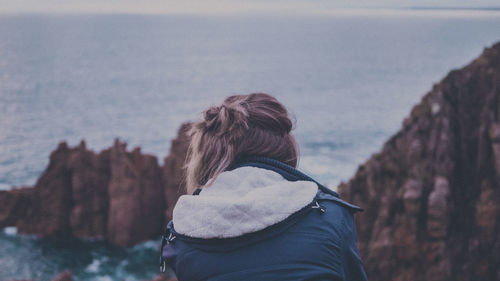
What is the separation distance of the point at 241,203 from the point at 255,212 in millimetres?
101

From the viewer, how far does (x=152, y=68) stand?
14062 centimetres

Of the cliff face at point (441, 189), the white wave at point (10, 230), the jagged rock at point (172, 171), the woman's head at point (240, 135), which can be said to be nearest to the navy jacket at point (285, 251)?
the woman's head at point (240, 135)

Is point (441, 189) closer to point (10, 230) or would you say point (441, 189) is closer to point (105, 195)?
point (105, 195)

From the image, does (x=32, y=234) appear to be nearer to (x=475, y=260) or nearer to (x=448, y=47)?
(x=475, y=260)

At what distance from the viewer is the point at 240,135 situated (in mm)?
3158

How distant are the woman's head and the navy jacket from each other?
50 centimetres

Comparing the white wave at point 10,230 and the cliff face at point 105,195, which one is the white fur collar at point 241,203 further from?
the white wave at point 10,230

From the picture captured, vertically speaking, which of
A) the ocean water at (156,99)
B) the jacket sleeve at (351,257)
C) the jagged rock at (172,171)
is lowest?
the ocean water at (156,99)

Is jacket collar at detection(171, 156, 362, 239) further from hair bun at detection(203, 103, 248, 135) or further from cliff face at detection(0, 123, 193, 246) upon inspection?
cliff face at detection(0, 123, 193, 246)

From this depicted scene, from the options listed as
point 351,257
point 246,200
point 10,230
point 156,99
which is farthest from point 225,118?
point 156,99

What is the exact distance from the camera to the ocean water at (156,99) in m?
29.7

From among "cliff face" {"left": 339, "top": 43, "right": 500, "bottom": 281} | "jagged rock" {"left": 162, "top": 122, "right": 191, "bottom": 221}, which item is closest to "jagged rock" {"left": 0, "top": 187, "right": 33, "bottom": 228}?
"jagged rock" {"left": 162, "top": 122, "right": 191, "bottom": 221}

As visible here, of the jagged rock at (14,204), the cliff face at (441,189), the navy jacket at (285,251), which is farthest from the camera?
the jagged rock at (14,204)

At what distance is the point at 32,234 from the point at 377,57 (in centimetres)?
15172
